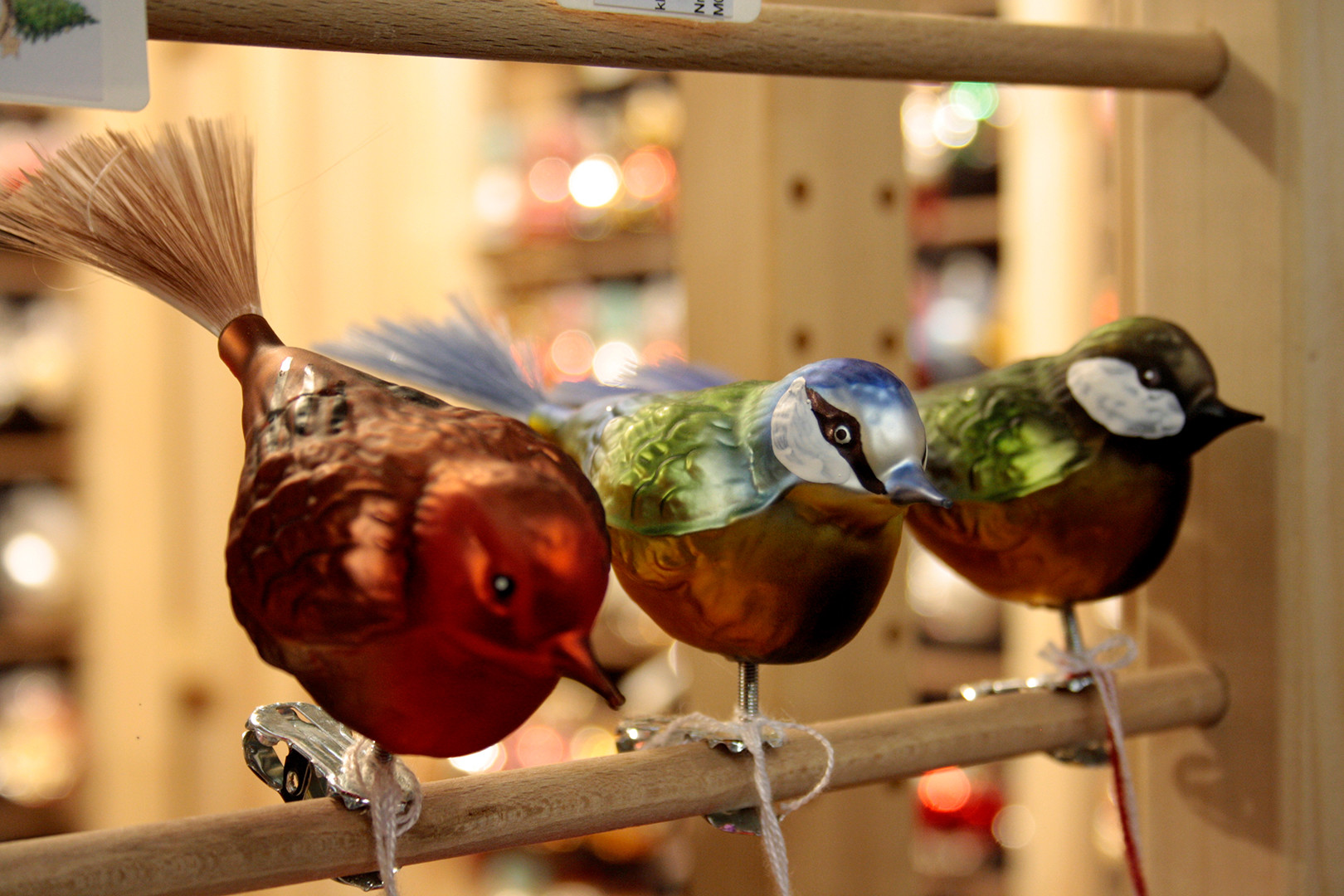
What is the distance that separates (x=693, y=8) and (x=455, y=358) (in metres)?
0.19

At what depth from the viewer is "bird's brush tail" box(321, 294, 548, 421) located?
1.74 feet

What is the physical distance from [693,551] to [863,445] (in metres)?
0.08

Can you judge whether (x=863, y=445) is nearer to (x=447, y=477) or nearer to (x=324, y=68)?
(x=447, y=477)

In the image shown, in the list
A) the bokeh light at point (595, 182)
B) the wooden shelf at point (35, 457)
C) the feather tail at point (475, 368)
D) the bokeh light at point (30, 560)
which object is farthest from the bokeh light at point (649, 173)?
the feather tail at point (475, 368)

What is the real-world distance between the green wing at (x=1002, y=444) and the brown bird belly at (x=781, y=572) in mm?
116

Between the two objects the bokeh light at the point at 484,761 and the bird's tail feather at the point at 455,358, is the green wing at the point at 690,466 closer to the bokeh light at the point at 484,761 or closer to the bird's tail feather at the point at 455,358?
the bird's tail feather at the point at 455,358

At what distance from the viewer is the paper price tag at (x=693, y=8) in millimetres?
471

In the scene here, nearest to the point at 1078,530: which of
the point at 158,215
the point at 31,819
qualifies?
the point at 158,215

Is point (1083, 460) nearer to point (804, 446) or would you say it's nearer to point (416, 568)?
point (804, 446)

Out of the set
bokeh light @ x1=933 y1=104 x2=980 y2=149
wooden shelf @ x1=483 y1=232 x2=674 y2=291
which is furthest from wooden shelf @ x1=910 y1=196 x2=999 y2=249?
wooden shelf @ x1=483 y1=232 x2=674 y2=291

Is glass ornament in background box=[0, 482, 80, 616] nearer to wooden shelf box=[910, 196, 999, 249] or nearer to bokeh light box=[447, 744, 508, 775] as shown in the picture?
bokeh light box=[447, 744, 508, 775]

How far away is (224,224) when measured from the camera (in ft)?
1.44

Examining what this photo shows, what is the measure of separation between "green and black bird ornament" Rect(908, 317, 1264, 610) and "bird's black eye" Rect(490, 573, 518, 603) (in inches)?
11.2

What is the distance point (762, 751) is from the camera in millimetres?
476
